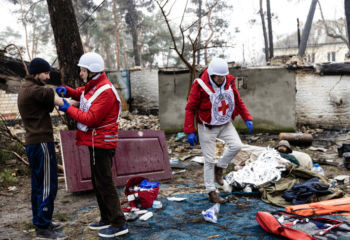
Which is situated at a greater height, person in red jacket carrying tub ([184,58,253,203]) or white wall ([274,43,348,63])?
white wall ([274,43,348,63])

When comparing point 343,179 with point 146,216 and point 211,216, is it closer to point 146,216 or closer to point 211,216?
point 211,216

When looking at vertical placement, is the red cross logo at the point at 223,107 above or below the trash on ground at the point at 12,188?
above

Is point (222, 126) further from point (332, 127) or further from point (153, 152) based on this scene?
point (332, 127)

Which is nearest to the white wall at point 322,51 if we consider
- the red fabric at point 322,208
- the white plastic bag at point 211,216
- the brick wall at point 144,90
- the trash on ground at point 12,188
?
the brick wall at point 144,90

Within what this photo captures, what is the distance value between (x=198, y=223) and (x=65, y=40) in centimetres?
419

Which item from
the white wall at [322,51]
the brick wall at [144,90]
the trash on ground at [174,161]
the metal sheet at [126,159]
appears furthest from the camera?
the white wall at [322,51]

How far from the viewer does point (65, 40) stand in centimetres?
577

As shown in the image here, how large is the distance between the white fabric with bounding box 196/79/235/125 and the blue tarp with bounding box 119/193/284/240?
118 centimetres

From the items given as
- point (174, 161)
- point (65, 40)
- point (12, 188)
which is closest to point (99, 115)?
point (65, 40)

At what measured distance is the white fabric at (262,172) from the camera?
4.88 m

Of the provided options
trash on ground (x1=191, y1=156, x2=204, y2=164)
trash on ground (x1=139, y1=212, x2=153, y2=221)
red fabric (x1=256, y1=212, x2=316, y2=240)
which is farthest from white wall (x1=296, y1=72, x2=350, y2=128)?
trash on ground (x1=139, y1=212, x2=153, y2=221)

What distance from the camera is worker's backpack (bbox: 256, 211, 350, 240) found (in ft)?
9.47

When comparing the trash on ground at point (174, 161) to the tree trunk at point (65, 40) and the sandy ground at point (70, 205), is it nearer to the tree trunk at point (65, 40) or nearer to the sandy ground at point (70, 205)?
the sandy ground at point (70, 205)

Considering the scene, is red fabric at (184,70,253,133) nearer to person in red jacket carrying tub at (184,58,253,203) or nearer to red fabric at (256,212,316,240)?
person in red jacket carrying tub at (184,58,253,203)
